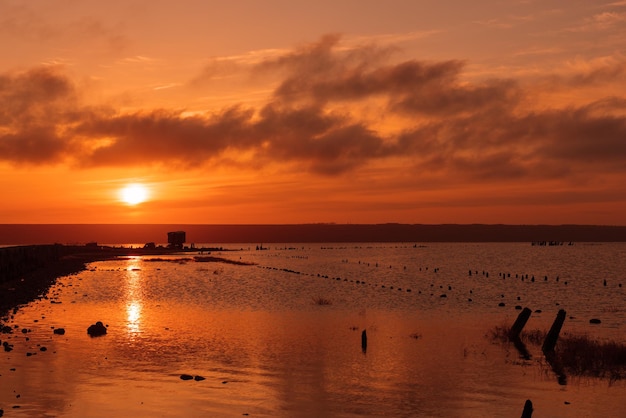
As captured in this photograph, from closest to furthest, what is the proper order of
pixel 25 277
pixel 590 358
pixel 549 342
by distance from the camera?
1. pixel 590 358
2. pixel 549 342
3. pixel 25 277

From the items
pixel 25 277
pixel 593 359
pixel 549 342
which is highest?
pixel 25 277

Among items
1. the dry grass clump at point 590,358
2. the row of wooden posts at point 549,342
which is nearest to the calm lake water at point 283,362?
the row of wooden posts at point 549,342

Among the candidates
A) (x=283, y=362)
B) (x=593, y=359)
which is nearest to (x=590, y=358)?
(x=593, y=359)

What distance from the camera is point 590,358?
32.9m

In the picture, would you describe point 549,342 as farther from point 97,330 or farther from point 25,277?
point 25,277

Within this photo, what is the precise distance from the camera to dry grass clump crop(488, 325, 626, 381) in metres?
30.4

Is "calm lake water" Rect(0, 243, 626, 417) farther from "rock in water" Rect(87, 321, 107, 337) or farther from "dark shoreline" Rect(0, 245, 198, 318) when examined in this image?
"dark shoreline" Rect(0, 245, 198, 318)

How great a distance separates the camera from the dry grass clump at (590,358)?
3044 cm

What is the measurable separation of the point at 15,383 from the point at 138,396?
16.0ft

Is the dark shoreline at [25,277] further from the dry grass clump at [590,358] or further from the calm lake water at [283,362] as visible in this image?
the dry grass clump at [590,358]

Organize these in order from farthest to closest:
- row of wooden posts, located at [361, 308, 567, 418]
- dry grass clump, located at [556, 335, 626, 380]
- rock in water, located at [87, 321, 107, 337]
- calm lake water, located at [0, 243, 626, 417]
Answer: rock in water, located at [87, 321, 107, 337], row of wooden posts, located at [361, 308, 567, 418], dry grass clump, located at [556, 335, 626, 380], calm lake water, located at [0, 243, 626, 417]

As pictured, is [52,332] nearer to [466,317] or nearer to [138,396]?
[138,396]

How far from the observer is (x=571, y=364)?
1264 inches

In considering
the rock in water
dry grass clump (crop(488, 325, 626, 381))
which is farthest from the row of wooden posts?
the rock in water
